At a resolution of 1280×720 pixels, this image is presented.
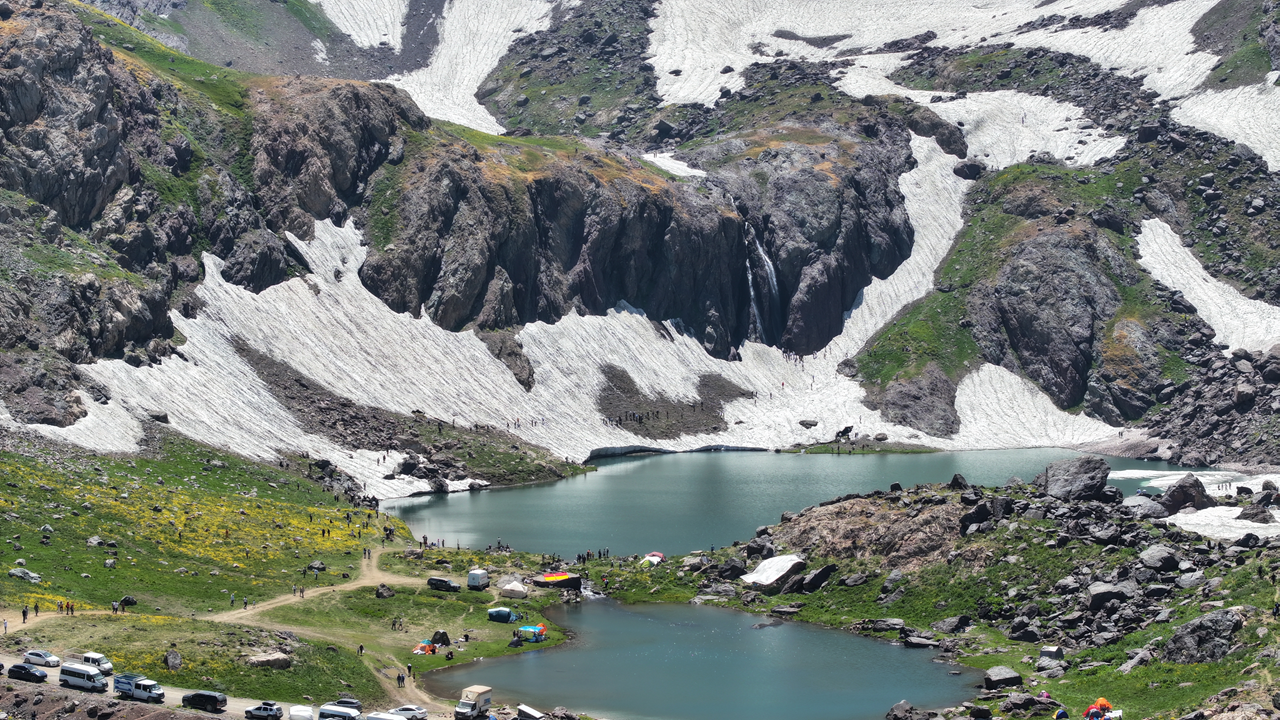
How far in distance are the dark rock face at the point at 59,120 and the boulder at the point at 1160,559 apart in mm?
148359

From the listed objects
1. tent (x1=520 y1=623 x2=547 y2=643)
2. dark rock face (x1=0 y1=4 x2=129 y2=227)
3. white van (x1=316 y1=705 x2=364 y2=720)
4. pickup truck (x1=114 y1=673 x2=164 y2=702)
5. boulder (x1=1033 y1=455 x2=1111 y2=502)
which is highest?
dark rock face (x1=0 y1=4 x2=129 y2=227)

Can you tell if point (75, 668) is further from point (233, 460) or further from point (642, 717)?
point (233, 460)

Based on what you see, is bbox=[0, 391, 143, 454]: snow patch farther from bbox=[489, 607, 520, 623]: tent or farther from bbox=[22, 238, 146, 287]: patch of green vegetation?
bbox=[489, 607, 520, 623]: tent

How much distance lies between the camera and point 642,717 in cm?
7700

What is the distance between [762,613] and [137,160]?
13460 cm

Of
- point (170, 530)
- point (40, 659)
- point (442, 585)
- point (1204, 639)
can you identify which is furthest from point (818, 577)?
point (40, 659)

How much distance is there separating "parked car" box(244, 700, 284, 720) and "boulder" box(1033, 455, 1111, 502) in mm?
68619

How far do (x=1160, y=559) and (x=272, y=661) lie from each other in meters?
59.6

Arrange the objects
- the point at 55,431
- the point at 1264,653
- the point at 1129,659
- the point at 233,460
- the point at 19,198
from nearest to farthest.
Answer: the point at 1264,653 → the point at 1129,659 → the point at 55,431 → the point at 233,460 → the point at 19,198

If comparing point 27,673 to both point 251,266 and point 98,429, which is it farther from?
point 251,266

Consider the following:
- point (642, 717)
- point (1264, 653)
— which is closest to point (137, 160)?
point (642, 717)

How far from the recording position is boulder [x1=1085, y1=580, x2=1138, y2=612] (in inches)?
3359

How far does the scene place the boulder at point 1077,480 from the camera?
108 metres

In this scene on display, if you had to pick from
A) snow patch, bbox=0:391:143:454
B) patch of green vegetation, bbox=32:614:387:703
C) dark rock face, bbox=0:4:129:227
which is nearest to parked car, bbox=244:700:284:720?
patch of green vegetation, bbox=32:614:387:703
